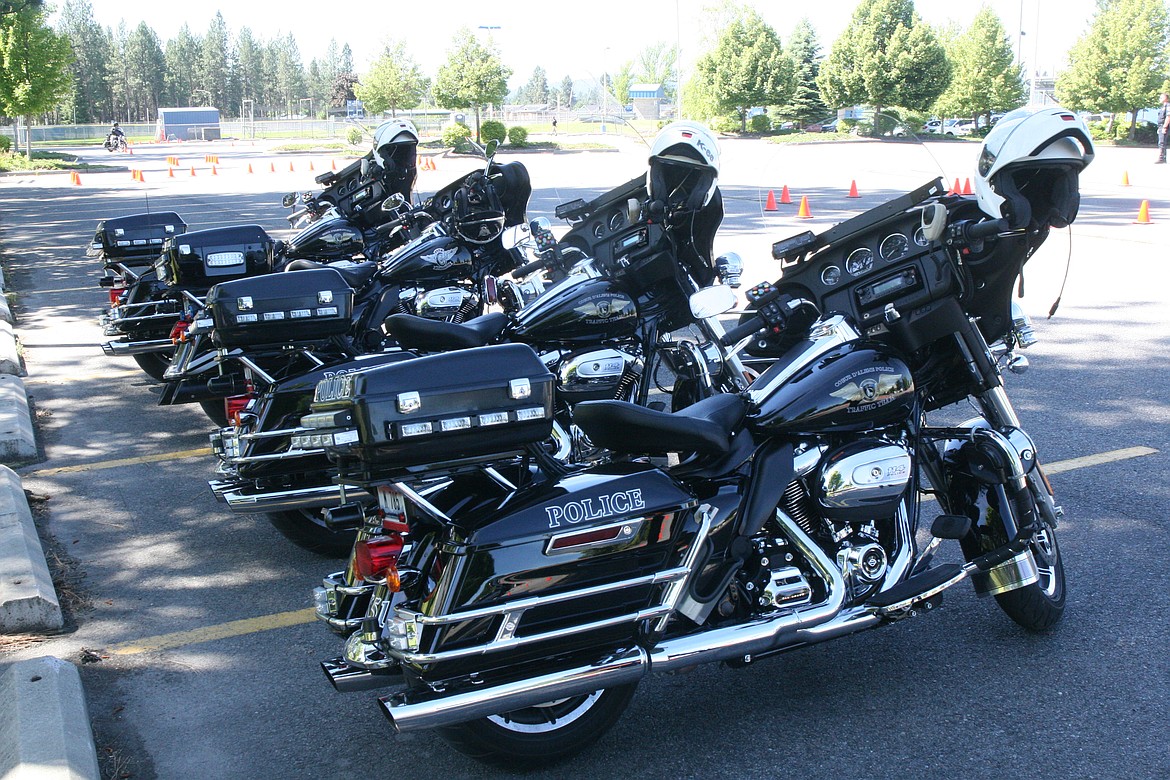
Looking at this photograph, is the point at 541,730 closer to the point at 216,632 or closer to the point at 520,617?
the point at 520,617

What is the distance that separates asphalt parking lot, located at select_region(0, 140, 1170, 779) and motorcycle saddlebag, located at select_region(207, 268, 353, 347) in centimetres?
114

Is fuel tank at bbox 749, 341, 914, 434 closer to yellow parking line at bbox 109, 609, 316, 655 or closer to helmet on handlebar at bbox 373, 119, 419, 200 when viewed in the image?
yellow parking line at bbox 109, 609, 316, 655

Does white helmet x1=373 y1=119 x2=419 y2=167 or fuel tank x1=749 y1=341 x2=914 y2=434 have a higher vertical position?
white helmet x1=373 y1=119 x2=419 y2=167

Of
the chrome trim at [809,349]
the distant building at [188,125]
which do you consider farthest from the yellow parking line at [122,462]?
the distant building at [188,125]

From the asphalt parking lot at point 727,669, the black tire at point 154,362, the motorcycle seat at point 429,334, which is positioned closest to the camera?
the asphalt parking lot at point 727,669

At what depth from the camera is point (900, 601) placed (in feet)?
12.2

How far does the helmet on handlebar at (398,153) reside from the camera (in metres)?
9.12

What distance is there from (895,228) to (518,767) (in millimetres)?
2535

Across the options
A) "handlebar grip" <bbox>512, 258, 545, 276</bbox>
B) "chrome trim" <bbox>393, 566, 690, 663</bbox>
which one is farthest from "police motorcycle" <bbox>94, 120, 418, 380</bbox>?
"chrome trim" <bbox>393, 566, 690, 663</bbox>

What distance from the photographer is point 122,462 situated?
22.5 feet

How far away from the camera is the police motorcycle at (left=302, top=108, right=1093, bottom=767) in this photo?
122 inches

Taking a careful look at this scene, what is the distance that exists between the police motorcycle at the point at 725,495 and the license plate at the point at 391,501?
0.01 meters

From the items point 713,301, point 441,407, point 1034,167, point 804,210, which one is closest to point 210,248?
point 804,210

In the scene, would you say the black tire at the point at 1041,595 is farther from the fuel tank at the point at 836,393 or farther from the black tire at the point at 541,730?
the black tire at the point at 541,730
